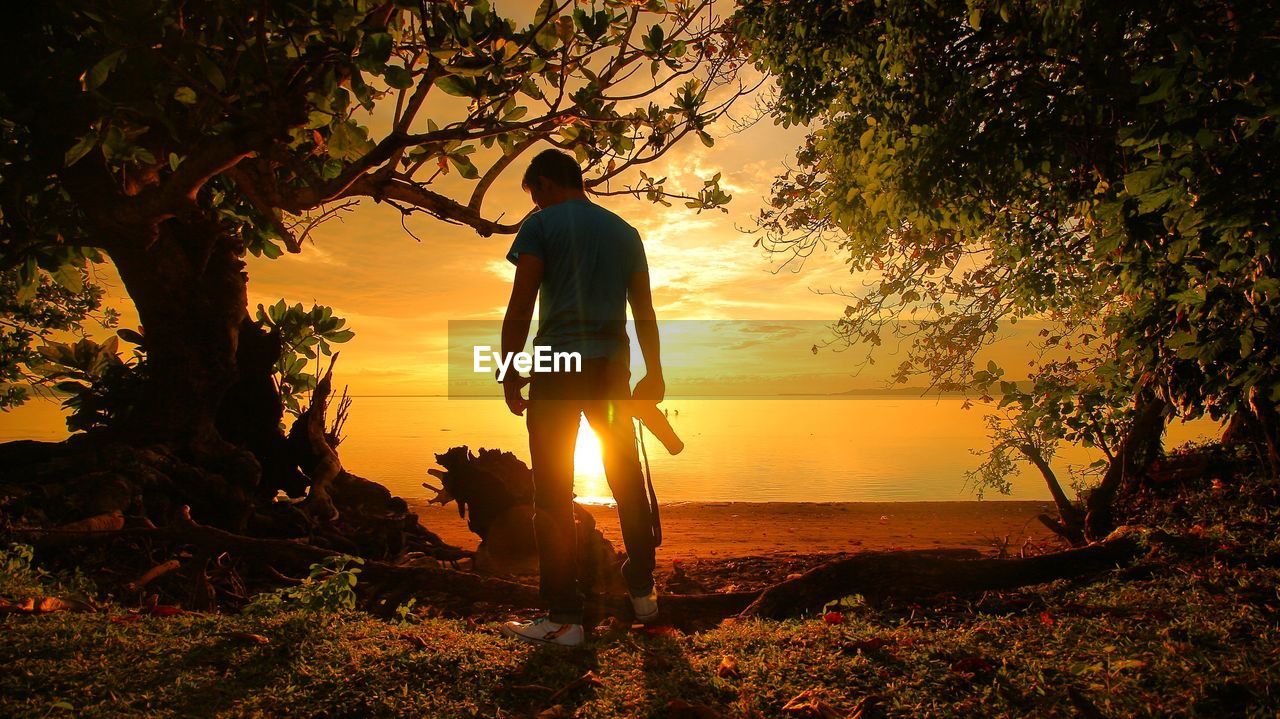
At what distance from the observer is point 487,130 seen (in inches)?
199

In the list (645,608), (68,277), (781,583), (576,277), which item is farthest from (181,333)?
(781,583)

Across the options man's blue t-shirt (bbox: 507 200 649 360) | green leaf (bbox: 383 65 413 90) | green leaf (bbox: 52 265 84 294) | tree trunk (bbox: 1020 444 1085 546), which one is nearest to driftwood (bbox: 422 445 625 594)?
man's blue t-shirt (bbox: 507 200 649 360)

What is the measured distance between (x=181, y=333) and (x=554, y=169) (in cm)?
546

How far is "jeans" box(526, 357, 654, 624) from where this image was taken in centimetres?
357

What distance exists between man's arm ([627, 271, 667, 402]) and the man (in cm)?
A: 15

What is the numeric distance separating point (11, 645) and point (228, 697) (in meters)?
1.22

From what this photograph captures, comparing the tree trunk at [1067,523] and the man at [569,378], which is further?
the tree trunk at [1067,523]

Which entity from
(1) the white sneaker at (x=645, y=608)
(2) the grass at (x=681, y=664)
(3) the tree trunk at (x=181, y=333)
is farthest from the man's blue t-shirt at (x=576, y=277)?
(3) the tree trunk at (x=181, y=333)

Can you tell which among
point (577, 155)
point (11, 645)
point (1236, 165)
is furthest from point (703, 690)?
point (577, 155)

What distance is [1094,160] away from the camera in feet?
17.6

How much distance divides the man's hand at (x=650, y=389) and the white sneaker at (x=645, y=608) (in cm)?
128

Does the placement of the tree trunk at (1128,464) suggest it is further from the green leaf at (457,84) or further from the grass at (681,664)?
the green leaf at (457,84)

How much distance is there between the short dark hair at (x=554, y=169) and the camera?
13.0ft

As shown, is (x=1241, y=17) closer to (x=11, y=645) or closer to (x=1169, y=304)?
(x=1169, y=304)
